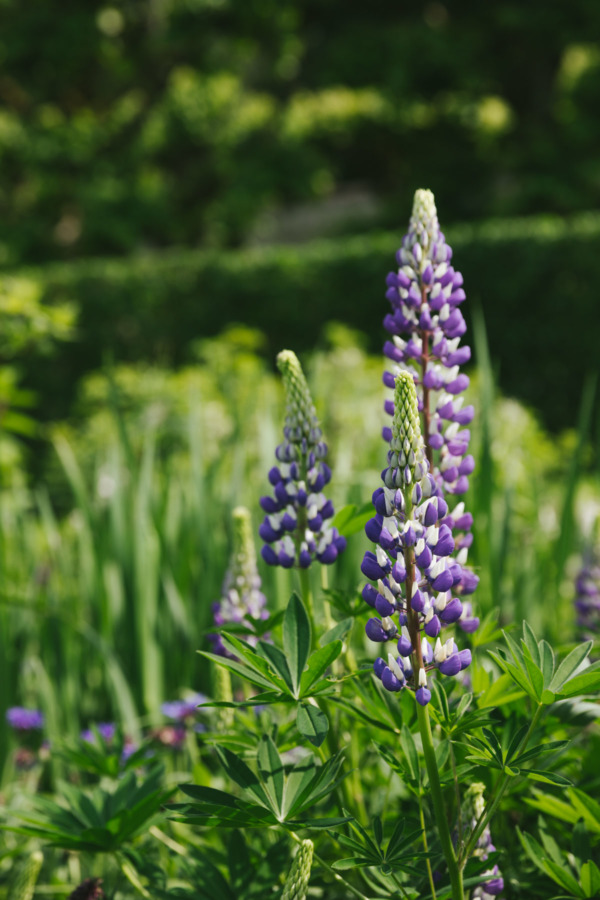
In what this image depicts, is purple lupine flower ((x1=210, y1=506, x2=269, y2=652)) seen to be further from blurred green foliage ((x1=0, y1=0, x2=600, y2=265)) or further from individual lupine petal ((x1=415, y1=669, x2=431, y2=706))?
blurred green foliage ((x1=0, y1=0, x2=600, y2=265))

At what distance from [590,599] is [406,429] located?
1.03 meters

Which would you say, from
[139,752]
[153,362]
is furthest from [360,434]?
[153,362]

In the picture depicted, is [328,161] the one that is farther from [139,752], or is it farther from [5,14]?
[139,752]

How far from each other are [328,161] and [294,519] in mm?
13266

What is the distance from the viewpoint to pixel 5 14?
503 inches

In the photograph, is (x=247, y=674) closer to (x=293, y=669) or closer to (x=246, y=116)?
(x=293, y=669)

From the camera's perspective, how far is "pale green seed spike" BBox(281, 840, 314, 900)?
84cm

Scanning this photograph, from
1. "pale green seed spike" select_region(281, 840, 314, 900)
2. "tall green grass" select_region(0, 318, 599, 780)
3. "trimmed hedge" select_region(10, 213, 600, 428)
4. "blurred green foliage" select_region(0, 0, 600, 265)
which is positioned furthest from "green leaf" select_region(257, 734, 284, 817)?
"blurred green foliage" select_region(0, 0, 600, 265)

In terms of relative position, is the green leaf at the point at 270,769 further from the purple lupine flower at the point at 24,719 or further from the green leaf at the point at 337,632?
the purple lupine flower at the point at 24,719

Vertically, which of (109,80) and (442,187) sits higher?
(109,80)

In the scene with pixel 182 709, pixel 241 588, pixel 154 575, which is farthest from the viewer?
pixel 154 575

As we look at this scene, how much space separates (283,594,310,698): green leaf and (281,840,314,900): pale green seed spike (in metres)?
0.18

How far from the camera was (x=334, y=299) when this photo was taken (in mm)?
8320

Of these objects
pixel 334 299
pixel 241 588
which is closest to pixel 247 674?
pixel 241 588
